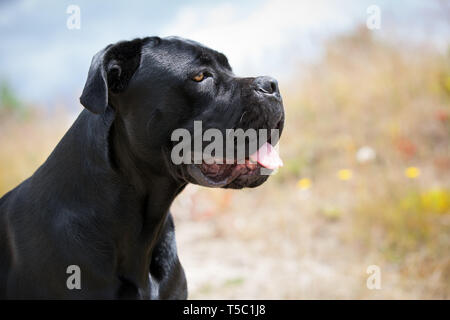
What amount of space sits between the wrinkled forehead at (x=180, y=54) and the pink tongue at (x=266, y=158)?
0.49 m

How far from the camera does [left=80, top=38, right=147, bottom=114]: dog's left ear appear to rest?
6.88 feet

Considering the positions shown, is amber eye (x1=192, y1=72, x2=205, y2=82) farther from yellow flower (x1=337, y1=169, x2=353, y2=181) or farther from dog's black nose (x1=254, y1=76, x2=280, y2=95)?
yellow flower (x1=337, y1=169, x2=353, y2=181)

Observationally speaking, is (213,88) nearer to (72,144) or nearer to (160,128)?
(160,128)

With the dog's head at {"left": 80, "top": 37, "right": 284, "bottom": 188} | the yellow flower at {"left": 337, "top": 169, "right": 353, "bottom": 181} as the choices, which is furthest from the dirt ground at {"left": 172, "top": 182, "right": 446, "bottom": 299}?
the dog's head at {"left": 80, "top": 37, "right": 284, "bottom": 188}

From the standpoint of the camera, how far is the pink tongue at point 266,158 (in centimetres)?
239

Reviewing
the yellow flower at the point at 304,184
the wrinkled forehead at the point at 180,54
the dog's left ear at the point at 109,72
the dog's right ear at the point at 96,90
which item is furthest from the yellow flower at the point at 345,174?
the dog's right ear at the point at 96,90

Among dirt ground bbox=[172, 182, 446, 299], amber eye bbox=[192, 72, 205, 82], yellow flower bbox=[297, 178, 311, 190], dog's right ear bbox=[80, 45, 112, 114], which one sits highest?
yellow flower bbox=[297, 178, 311, 190]

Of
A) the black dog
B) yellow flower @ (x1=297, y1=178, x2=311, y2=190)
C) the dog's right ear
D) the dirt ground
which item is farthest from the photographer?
yellow flower @ (x1=297, y1=178, x2=311, y2=190)

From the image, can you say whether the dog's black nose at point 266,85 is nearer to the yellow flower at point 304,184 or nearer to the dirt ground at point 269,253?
the dirt ground at point 269,253

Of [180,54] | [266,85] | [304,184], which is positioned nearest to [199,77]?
[180,54]

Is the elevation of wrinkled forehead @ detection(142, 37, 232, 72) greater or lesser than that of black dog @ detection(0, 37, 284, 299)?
greater

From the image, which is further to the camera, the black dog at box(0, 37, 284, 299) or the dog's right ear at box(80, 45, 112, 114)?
the black dog at box(0, 37, 284, 299)

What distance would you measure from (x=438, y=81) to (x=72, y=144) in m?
5.50

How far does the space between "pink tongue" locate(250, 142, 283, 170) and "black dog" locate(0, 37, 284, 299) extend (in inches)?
1.8
